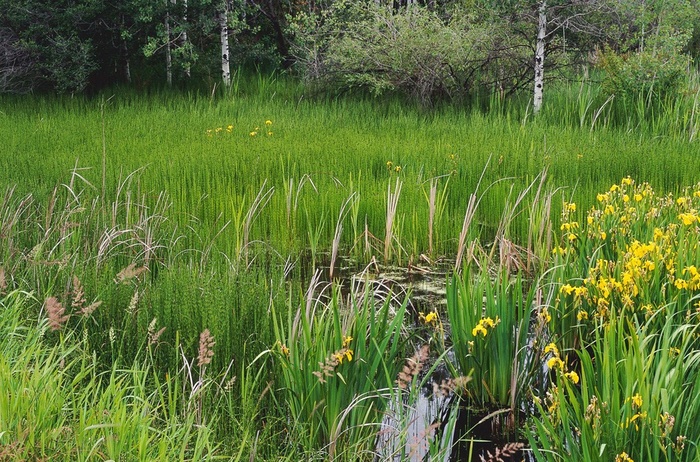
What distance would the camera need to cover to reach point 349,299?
4039 mm

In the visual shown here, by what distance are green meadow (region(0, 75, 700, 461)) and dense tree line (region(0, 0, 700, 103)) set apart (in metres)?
1.62

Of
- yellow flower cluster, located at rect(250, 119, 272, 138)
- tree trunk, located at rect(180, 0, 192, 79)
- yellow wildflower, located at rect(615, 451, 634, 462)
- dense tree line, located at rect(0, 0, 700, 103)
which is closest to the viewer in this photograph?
yellow wildflower, located at rect(615, 451, 634, 462)

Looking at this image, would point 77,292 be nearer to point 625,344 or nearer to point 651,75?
point 625,344

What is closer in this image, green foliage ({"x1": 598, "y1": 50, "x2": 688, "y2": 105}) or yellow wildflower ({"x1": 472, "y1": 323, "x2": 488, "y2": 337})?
yellow wildflower ({"x1": 472, "y1": 323, "x2": 488, "y2": 337})

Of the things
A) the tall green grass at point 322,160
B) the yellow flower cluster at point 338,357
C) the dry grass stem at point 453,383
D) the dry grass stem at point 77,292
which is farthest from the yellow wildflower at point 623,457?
the tall green grass at point 322,160

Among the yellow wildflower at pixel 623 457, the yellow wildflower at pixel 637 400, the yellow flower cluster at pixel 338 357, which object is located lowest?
the yellow wildflower at pixel 623 457

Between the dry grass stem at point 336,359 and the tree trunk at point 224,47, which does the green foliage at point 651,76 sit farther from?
the dry grass stem at point 336,359

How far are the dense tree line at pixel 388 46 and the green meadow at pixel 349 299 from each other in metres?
1.62

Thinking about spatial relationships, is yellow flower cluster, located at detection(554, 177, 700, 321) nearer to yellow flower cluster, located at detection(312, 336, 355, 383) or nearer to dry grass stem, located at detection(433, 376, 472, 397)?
dry grass stem, located at detection(433, 376, 472, 397)

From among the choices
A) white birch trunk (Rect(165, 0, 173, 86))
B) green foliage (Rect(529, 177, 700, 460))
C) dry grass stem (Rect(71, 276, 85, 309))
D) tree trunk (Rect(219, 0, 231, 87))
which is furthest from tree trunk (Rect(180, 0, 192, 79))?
dry grass stem (Rect(71, 276, 85, 309))

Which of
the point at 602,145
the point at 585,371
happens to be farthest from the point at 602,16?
the point at 585,371

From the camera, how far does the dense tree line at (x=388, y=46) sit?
1041 cm

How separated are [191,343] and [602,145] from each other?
5737 mm

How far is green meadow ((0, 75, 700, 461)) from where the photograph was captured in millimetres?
2684
